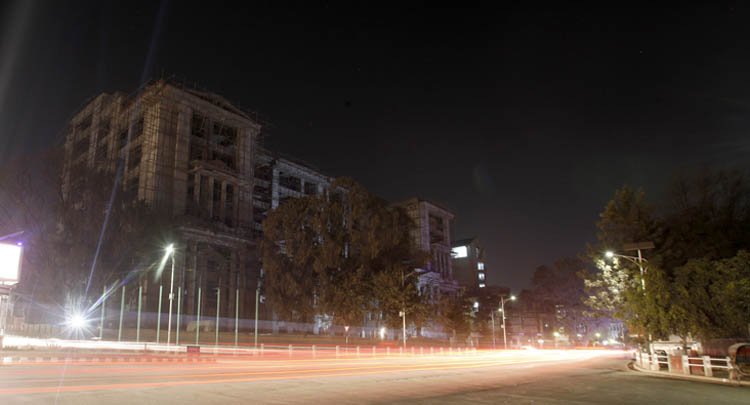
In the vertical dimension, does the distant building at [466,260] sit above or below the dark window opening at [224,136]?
below

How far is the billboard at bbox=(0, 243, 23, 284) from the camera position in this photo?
2184 centimetres

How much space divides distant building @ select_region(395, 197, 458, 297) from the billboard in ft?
304

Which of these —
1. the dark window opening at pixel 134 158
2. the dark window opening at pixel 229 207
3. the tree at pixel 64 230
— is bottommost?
the tree at pixel 64 230

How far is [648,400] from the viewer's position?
13812mm

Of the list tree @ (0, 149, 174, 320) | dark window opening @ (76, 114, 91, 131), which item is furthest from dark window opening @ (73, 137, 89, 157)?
tree @ (0, 149, 174, 320)

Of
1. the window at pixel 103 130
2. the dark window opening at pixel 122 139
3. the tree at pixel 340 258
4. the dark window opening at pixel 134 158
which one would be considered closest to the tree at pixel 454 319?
the tree at pixel 340 258

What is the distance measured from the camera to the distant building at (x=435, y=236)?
115m

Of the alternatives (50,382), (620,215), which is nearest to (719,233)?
(620,215)

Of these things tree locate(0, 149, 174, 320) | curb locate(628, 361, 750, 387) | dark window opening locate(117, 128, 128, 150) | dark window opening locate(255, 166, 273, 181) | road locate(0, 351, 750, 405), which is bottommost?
curb locate(628, 361, 750, 387)

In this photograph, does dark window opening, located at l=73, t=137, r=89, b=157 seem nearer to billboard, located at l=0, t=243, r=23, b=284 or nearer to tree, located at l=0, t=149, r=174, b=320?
tree, located at l=0, t=149, r=174, b=320

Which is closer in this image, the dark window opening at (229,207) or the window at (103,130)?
the dark window opening at (229,207)

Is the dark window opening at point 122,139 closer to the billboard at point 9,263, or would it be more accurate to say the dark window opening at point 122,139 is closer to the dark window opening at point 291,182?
the dark window opening at point 291,182

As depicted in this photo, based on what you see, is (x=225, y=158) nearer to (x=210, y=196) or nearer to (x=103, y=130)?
(x=210, y=196)

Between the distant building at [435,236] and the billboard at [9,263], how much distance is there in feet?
304
